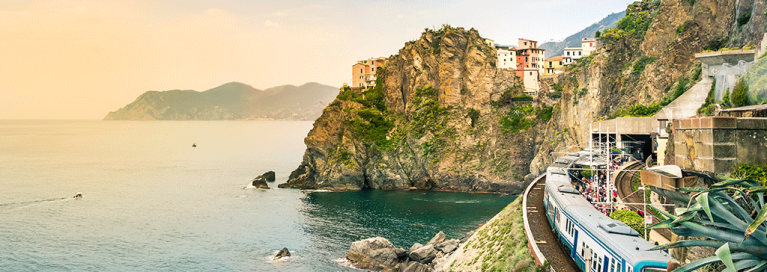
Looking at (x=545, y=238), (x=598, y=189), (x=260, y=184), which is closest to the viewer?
(x=545, y=238)

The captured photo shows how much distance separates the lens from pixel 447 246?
139 ft

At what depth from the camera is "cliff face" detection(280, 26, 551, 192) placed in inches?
3159

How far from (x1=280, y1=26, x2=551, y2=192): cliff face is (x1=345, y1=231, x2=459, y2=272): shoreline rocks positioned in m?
38.3

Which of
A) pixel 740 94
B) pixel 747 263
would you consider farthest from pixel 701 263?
pixel 740 94

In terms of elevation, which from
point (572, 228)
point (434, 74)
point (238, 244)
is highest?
point (434, 74)

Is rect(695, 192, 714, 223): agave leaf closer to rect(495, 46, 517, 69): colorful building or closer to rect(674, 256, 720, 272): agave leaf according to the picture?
rect(674, 256, 720, 272): agave leaf

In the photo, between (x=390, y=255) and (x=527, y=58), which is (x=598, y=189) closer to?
(x=390, y=255)

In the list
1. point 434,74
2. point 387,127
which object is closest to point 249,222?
point 387,127

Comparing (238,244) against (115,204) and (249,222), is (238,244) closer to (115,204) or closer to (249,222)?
(249,222)

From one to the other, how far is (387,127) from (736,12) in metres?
54.7

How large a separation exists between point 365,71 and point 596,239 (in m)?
93.0

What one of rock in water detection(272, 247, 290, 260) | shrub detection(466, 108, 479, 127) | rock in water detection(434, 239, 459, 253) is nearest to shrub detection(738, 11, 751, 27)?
rock in water detection(434, 239, 459, 253)

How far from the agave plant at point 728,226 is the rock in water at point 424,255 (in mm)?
31033

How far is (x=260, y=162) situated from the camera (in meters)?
127
